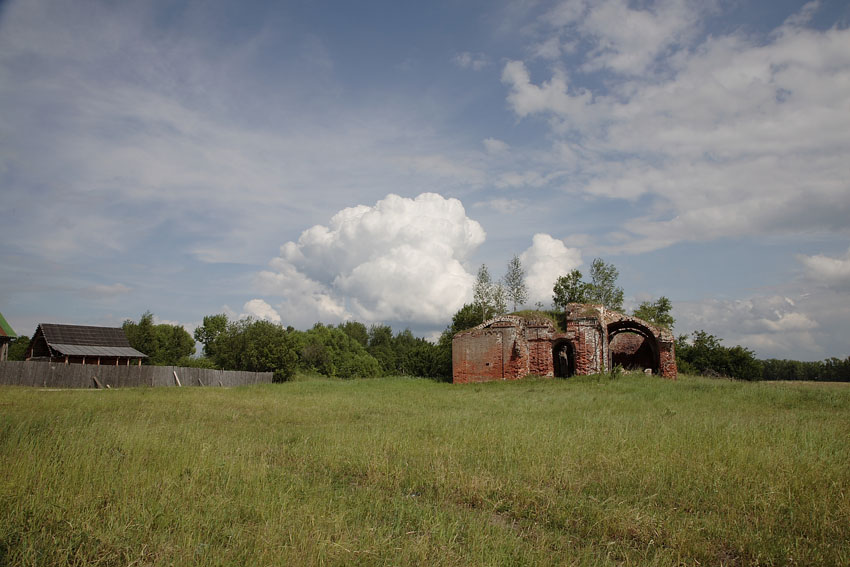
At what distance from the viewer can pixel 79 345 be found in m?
38.1

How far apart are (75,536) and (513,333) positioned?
25.3 meters

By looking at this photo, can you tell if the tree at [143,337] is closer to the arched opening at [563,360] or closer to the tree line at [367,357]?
the tree line at [367,357]

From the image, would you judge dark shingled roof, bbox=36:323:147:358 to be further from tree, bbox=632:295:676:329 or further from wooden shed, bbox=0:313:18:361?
tree, bbox=632:295:676:329

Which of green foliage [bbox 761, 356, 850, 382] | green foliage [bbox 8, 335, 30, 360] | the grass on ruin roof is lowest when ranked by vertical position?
green foliage [bbox 761, 356, 850, 382]

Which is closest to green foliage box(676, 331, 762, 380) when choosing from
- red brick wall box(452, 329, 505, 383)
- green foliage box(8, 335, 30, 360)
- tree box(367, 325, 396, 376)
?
red brick wall box(452, 329, 505, 383)

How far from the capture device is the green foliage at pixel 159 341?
60.3 meters

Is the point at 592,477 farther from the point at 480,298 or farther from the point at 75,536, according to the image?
the point at 480,298

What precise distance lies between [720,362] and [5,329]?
5698 cm

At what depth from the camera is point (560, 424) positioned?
1008 centimetres

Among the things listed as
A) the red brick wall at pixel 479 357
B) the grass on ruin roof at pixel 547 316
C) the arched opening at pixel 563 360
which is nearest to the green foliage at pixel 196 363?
the red brick wall at pixel 479 357

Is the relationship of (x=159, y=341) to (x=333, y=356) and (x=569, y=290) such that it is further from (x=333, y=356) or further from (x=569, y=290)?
(x=569, y=290)

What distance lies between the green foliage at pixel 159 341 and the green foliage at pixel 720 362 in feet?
192

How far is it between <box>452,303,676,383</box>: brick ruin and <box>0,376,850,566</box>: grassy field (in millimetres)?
16683

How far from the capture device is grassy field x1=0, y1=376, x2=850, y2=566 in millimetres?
3795
